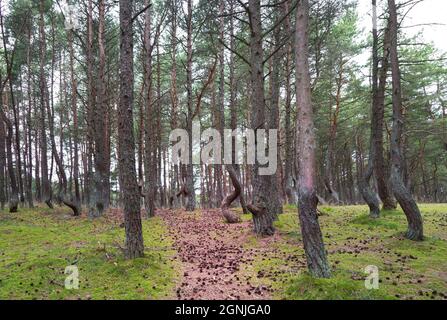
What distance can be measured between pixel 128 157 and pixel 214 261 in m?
2.94

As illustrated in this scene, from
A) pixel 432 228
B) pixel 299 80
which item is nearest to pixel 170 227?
pixel 299 80

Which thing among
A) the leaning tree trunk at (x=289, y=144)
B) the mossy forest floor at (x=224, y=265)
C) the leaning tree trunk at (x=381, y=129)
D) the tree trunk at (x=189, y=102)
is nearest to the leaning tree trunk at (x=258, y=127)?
the mossy forest floor at (x=224, y=265)

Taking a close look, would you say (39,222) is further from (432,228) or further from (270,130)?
(432,228)

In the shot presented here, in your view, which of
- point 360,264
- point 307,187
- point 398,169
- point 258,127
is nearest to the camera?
point 307,187

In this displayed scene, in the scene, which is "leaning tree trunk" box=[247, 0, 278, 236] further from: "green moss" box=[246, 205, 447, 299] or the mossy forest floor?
"green moss" box=[246, 205, 447, 299]

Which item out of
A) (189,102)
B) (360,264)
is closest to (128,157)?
(360,264)

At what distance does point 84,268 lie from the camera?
5883 millimetres

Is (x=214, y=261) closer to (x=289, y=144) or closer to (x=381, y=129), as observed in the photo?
(x=381, y=129)

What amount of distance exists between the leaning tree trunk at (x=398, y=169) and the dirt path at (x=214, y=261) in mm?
3919

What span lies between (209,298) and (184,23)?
16.5m

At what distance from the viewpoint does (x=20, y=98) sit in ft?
78.0

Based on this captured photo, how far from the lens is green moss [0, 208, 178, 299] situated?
486cm

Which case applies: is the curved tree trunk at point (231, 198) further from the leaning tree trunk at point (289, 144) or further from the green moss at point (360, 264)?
the leaning tree trunk at point (289, 144)

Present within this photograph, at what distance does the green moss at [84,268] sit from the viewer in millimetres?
4855
